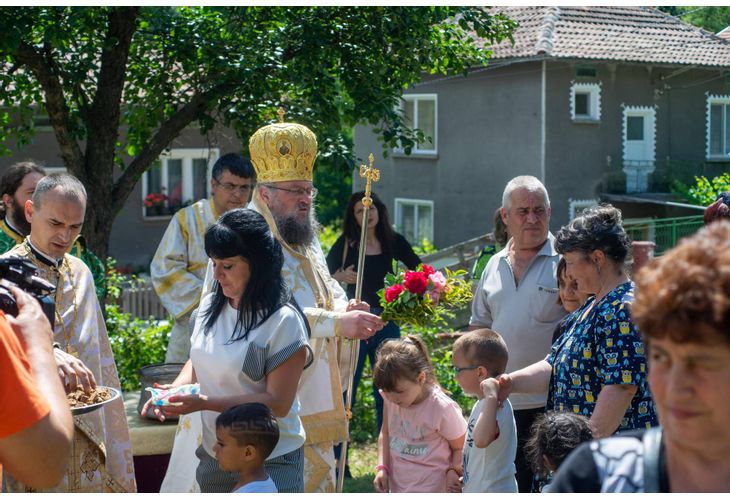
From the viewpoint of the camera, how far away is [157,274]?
21.1 ft

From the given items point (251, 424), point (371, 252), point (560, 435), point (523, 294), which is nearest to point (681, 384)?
point (560, 435)

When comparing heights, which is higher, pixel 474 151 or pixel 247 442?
pixel 474 151

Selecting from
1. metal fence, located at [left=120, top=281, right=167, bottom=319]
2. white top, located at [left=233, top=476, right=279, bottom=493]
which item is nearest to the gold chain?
white top, located at [left=233, top=476, right=279, bottom=493]

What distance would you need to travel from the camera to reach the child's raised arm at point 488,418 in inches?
163

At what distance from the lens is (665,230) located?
63.2ft

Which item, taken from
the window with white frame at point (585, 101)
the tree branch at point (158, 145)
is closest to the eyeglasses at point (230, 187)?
the tree branch at point (158, 145)

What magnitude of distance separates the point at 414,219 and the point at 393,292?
817 inches

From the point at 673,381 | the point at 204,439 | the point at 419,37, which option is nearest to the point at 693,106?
the point at 419,37

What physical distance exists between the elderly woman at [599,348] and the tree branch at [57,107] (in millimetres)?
5389

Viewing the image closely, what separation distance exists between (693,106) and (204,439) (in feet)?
67.4

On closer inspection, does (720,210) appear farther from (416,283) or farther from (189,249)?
(189,249)

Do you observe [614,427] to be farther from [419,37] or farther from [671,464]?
[419,37]

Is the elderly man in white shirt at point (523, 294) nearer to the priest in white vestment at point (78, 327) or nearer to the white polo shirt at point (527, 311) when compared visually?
the white polo shirt at point (527, 311)

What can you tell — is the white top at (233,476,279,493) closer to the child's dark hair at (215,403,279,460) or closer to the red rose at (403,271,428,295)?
the child's dark hair at (215,403,279,460)
